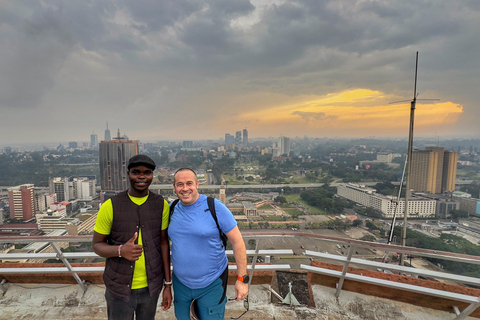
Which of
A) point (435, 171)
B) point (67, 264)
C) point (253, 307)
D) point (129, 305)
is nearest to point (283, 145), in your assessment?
point (435, 171)

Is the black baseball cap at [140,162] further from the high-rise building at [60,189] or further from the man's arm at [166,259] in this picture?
the high-rise building at [60,189]

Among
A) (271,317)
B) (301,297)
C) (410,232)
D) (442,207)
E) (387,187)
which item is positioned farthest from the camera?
(387,187)

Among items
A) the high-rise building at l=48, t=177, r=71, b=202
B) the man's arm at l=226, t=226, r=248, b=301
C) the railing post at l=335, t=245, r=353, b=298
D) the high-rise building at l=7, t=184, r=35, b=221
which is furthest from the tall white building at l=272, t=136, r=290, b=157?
the man's arm at l=226, t=226, r=248, b=301

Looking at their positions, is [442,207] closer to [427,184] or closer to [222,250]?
[427,184]

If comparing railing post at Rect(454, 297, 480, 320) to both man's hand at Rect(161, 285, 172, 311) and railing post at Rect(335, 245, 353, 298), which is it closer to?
railing post at Rect(335, 245, 353, 298)

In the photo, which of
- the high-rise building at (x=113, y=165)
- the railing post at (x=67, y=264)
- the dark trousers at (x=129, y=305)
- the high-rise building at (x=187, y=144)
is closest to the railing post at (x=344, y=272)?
the dark trousers at (x=129, y=305)

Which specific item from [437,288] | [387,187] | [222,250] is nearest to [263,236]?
[222,250]
